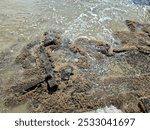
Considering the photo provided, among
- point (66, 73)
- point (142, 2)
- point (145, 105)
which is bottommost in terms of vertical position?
point (145, 105)

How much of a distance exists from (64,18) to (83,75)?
360 centimetres

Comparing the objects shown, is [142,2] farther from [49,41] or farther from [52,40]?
[49,41]

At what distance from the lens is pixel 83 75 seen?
27.4 ft

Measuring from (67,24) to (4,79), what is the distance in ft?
12.3

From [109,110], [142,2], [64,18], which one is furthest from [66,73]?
[142,2]

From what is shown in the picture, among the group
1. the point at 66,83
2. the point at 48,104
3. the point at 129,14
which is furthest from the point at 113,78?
the point at 129,14

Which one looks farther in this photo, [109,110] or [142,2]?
[142,2]

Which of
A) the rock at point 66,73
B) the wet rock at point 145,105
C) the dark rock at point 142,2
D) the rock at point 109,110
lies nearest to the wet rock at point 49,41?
the rock at point 66,73

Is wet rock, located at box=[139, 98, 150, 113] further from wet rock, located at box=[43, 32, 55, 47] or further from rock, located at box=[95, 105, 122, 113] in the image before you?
wet rock, located at box=[43, 32, 55, 47]

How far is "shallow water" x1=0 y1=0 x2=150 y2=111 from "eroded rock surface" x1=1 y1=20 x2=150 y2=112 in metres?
0.54

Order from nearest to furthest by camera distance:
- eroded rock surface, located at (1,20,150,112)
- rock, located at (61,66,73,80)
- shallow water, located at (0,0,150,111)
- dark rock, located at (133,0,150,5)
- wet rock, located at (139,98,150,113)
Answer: wet rock, located at (139,98,150,113) → eroded rock surface, located at (1,20,150,112) → rock, located at (61,66,73,80) → shallow water, located at (0,0,150,111) → dark rock, located at (133,0,150,5)

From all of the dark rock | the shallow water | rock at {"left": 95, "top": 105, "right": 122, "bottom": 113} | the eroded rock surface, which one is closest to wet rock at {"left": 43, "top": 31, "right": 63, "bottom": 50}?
the eroded rock surface

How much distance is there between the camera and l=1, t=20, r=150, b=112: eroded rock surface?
7488 mm

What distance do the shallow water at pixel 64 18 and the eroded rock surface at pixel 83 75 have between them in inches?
21.3
